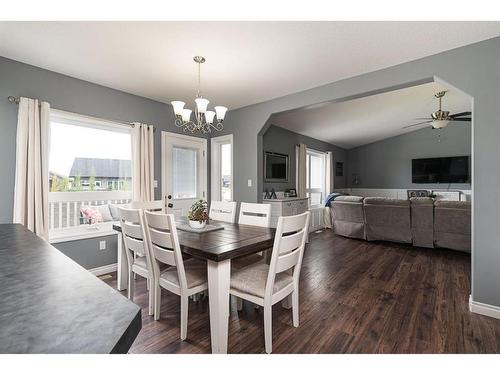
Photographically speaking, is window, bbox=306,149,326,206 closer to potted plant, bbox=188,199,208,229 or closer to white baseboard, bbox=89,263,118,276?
potted plant, bbox=188,199,208,229

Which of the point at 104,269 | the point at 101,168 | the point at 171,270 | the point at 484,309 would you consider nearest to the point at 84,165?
the point at 101,168

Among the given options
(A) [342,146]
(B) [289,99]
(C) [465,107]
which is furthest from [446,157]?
(B) [289,99]

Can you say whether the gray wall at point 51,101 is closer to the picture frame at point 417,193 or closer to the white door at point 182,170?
the white door at point 182,170

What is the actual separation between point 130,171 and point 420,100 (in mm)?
5275

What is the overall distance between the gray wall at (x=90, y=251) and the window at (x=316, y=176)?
4632 mm

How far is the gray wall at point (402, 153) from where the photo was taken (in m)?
6.86

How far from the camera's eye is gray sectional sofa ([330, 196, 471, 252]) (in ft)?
12.5

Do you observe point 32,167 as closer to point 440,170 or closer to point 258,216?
point 258,216

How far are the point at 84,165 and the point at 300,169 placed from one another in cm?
424

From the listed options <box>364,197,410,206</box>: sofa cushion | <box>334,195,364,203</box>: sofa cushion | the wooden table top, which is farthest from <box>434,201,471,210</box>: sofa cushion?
the wooden table top

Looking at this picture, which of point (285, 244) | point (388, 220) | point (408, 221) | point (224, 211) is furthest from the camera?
point (388, 220)

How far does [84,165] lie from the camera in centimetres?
312

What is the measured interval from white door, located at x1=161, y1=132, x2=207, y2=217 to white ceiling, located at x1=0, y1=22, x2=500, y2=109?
110 cm

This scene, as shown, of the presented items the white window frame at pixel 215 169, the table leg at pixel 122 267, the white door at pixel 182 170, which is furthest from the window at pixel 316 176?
the table leg at pixel 122 267
